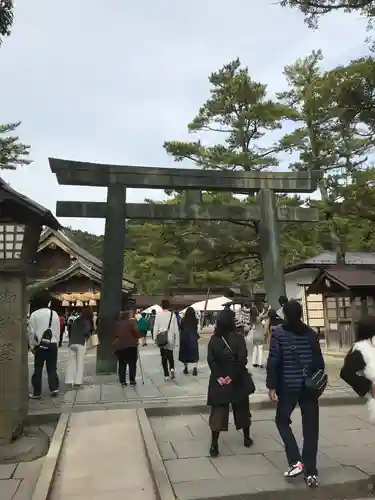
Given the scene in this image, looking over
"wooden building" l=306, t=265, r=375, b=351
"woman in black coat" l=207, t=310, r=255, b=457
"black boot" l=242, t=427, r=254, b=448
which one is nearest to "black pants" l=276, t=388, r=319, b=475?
"woman in black coat" l=207, t=310, r=255, b=457

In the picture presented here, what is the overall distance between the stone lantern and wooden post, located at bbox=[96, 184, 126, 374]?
14.6 ft

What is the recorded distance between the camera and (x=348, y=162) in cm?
2384

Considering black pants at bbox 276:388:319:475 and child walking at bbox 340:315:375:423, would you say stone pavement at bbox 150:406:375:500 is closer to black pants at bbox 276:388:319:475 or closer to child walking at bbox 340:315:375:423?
black pants at bbox 276:388:319:475

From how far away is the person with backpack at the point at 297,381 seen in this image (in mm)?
4520

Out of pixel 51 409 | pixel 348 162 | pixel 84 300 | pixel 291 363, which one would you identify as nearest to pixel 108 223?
pixel 51 409

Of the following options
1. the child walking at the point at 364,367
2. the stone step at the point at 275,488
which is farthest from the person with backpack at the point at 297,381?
the child walking at the point at 364,367

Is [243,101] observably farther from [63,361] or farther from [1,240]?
[1,240]

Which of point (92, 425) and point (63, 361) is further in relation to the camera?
point (63, 361)

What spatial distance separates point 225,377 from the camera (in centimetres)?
546

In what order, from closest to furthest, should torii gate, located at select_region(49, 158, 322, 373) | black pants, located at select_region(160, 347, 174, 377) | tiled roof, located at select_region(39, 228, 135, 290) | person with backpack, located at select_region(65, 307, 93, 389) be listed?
1. person with backpack, located at select_region(65, 307, 93, 389)
2. black pants, located at select_region(160, 347, 174, 377)
3. torii gate, located at select_region(49, 158, 322, 373)
4. tiled roof, located at select_region(39, 228, 135, 290)

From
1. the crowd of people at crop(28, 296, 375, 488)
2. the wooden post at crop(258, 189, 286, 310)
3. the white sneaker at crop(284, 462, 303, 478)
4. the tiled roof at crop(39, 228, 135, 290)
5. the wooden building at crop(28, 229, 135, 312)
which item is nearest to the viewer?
the crowd of people at crop(28, 296, 375, 488)

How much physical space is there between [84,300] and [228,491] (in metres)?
19.3

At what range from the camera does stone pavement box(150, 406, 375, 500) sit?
4523 millimetres

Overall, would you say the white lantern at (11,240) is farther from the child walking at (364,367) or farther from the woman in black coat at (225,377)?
the child walking at (364,367)
